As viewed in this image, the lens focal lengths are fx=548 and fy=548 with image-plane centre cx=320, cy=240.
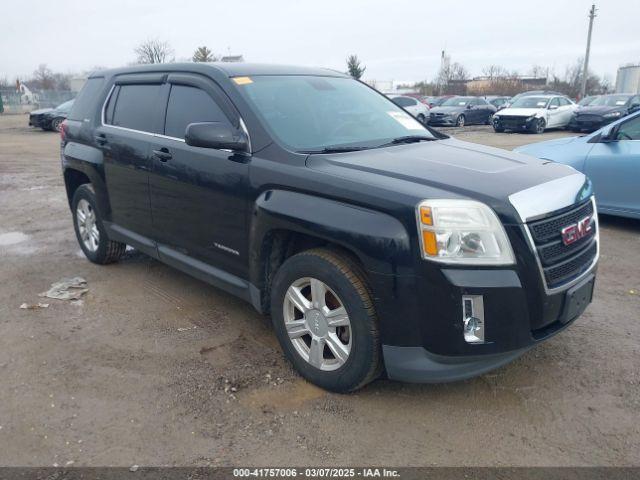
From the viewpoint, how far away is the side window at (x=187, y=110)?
382cm

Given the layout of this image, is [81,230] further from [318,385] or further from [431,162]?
[431,162]

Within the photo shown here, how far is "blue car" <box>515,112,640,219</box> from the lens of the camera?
6414mm

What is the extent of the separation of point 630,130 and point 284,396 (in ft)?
18.9

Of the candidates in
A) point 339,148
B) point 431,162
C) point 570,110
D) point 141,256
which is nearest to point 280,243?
point 339,148

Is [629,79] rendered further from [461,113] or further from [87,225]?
[87,225]

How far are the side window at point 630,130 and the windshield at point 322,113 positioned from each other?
3.69 meters

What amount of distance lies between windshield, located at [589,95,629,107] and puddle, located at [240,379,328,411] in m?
21.8

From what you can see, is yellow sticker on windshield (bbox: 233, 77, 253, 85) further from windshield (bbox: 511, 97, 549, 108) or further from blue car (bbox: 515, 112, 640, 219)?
windshield (bbox: 511, 97, 549, 108)

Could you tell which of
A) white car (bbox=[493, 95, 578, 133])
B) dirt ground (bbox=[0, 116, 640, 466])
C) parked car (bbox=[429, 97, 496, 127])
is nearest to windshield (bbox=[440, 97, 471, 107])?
parked car (bbox=[429, 97, 496, 127])

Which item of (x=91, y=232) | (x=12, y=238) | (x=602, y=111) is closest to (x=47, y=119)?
(x=12, y=238)

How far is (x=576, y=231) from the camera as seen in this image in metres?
3.08

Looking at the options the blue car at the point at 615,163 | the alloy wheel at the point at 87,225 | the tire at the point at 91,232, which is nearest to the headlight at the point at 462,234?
the tire at the point at 91,232

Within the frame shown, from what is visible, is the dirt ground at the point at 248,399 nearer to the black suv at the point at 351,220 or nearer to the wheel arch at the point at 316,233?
the black suv at the point at 351,220

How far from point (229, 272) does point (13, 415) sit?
1.51m
